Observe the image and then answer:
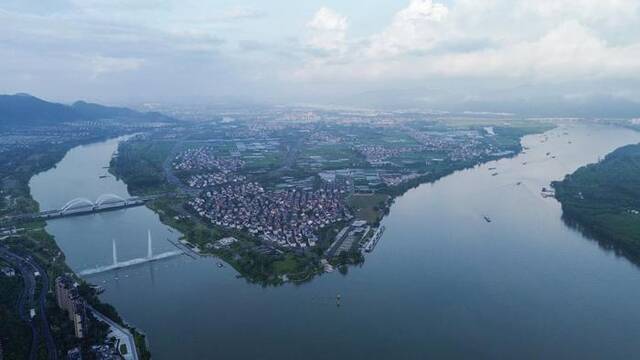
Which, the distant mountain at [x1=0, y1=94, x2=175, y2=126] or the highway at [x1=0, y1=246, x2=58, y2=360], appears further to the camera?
the distant mountain at [x1=0, y1=94, x2=175, y2=126]

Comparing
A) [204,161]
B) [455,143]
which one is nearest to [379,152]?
[455,143]

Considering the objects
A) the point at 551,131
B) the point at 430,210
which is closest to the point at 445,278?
the point at 430,210

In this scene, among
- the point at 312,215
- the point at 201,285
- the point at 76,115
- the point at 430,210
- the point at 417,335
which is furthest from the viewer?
the point at 76,115

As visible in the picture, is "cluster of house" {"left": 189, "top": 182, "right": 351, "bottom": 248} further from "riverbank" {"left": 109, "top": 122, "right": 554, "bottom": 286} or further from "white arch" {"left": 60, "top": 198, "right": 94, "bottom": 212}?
"white arch" {"left": 60, "top": 198, "right": 94, "bottom": 212}

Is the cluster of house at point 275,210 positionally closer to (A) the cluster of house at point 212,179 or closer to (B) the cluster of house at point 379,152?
(A) the cluster of house at point 212,179

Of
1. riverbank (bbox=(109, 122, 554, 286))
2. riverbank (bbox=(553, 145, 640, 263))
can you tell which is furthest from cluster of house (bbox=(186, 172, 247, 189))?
riverbank (bbox=(553, 145, 640, 263))

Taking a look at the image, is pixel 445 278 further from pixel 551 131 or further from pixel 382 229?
pixel 551 131
